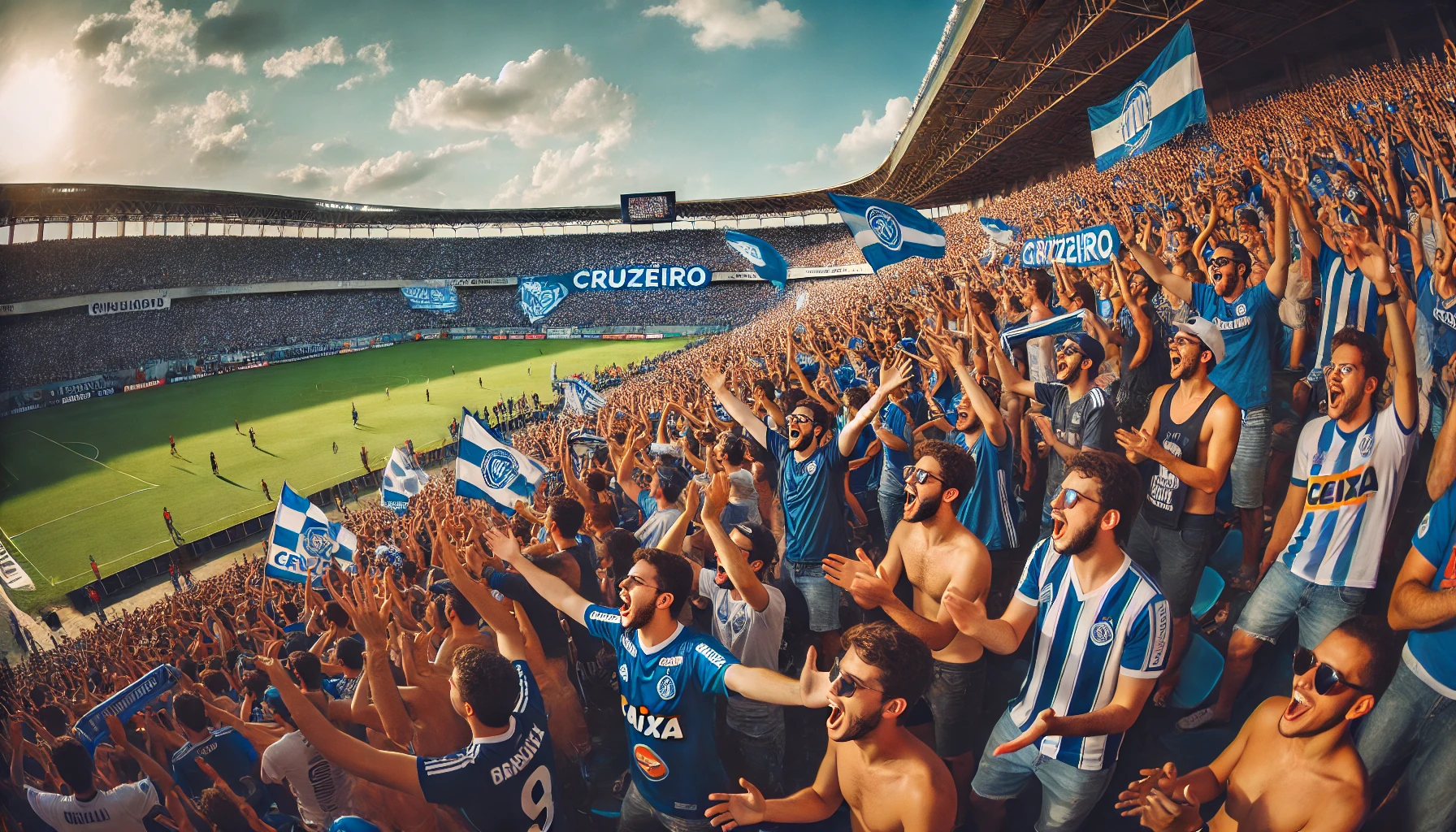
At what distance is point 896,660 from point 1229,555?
4.17m

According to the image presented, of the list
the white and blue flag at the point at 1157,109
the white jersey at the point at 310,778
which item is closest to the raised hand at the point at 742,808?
the white jersey at the point at 310,778

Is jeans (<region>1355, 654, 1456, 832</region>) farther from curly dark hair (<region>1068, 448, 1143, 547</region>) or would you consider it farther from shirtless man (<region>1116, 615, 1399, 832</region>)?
curly dark hair (<region>1068, 448, 1143, 547</region>)

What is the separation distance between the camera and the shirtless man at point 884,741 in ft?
7.93

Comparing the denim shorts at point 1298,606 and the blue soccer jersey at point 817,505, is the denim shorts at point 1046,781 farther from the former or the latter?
the blue soccer jersey at point 817,505

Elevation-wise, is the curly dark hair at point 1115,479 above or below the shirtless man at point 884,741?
above

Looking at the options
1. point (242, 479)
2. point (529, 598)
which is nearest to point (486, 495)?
point (529, 598)

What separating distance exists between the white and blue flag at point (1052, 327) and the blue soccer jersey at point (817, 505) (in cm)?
209

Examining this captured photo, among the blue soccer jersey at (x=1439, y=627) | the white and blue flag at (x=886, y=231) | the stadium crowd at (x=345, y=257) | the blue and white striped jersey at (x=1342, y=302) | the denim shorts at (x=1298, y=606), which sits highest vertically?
the stadium crowd at (x=345, y=257)

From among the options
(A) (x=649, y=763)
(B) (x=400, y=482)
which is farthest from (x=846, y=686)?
(B) (x=400, y=482)

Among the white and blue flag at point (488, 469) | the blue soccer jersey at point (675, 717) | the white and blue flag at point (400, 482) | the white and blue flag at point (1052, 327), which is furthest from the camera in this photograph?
the white and blue flag at point (400, 482)

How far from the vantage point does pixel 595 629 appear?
3580 mm

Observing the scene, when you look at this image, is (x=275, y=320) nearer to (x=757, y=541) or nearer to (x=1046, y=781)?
(x=757, y=541)

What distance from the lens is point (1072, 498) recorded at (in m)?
2.80

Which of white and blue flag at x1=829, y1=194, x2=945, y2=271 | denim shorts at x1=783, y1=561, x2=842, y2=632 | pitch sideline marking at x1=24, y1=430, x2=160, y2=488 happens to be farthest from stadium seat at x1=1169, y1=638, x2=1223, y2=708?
pitch sideline marking at x1=24, y1=430, x2=160, y2=488
